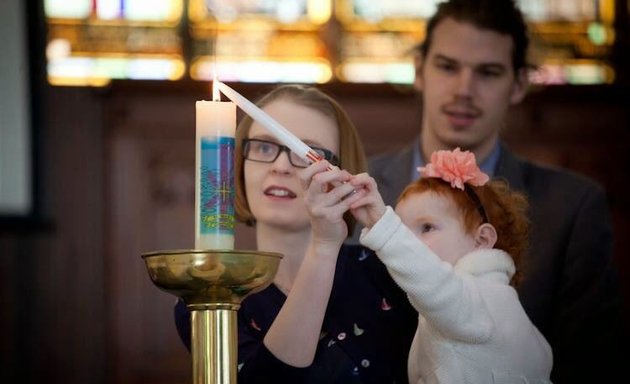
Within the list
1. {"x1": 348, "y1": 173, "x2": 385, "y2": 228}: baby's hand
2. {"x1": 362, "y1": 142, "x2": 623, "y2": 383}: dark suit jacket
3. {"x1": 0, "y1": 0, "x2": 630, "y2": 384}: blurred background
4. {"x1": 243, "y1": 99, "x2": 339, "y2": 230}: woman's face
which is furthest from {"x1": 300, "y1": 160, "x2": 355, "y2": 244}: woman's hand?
{"x1": 0, "y1": 0, "x2": 630, "y2": 384}: blurred background

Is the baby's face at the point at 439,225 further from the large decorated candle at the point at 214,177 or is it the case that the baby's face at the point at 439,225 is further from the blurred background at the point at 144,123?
the blurred background at the point at 144,123

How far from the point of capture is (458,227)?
2.39 m

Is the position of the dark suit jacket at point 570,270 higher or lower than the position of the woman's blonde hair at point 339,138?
lower

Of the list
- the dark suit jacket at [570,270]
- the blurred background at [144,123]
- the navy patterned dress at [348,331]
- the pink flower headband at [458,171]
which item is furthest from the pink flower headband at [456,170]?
the blurred background at [144,123]

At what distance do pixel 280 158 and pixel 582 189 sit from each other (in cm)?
138

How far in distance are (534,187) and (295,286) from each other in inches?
59.3

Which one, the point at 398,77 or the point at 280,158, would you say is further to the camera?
the point at 398,77

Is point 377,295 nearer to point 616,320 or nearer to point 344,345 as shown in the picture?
point 344,345

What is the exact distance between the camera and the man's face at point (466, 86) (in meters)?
3.47

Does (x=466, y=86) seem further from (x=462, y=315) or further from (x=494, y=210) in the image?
(x=462, y=315)

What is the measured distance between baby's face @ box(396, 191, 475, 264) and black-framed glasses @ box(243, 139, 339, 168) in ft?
0.50

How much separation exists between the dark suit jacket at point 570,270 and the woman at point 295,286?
0.93 meters

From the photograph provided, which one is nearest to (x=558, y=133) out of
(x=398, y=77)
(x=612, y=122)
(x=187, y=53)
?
(x=612, y=122)

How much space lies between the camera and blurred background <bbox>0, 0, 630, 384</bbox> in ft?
18.4
